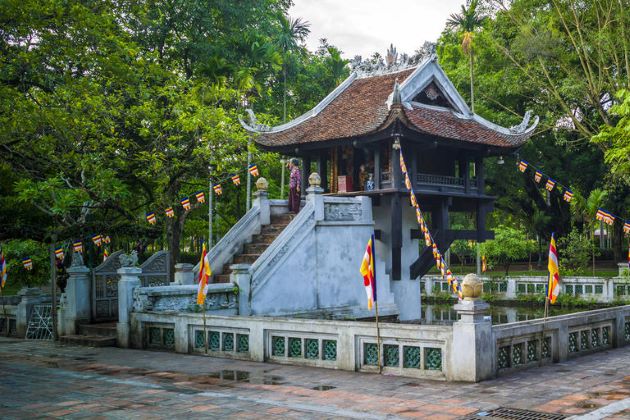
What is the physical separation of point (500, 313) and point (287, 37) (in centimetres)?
2391

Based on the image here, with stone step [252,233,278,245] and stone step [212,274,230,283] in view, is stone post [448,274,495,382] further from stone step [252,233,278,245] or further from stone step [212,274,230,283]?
stone step [252,233,278,245]

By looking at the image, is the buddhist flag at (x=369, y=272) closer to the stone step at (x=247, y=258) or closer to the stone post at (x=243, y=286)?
the stone post at (x=243, y=286)

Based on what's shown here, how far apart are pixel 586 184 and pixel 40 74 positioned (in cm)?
3142

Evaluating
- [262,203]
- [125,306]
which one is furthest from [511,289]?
[125,306]

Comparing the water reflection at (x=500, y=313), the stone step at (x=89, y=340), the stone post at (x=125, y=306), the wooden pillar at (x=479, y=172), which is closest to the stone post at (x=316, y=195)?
the stone post at (x=125, y=306)

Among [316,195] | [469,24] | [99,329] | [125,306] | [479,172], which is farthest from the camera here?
[469,24]

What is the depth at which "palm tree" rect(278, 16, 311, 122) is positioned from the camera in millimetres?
41750

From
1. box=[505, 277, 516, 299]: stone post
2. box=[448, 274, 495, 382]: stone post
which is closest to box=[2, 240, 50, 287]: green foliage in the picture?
box=[448, 274, 495, 382]: stone post

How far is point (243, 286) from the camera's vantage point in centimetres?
1761

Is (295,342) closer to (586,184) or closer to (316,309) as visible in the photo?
(316,309)

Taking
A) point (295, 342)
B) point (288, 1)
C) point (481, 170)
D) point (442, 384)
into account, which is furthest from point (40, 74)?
point (288, 1)

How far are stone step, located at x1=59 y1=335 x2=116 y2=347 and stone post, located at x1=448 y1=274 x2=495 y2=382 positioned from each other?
26.8 ft

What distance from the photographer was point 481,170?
2598 cm

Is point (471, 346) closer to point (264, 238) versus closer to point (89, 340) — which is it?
point (89, 340)
